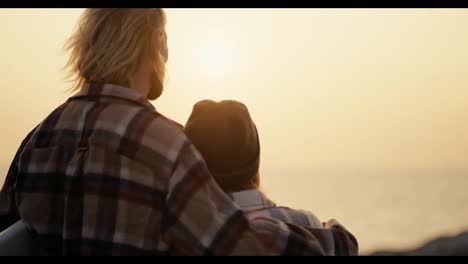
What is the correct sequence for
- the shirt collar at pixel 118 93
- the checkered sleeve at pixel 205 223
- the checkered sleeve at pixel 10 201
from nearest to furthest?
1. the checkered sleeve at pixel 205 223
2. the shirt collar at pixel 118 93
3. the checkered sleeve at pixel 10 201

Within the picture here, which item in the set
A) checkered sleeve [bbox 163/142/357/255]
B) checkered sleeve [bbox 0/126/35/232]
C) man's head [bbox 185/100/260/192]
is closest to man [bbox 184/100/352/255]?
man's head [bbox 185/100/260/192]

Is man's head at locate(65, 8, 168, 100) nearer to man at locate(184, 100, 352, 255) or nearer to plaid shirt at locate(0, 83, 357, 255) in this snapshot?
plaid shirt at locate(0, 83, 357, 255)

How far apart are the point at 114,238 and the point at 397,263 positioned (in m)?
0.76

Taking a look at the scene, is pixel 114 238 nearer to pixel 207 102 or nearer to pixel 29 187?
pixel 29 187

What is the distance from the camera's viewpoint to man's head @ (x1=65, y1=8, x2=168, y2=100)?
104 inches

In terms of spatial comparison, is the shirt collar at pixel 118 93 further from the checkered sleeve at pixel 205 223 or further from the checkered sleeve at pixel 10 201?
the checkered sleeve at pixel 10 201

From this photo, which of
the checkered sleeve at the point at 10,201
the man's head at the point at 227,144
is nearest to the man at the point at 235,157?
the man's head at the point at 227,144

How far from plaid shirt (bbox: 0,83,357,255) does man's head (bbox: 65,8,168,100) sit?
5 centimetres

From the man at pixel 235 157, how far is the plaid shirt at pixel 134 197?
0.29ft

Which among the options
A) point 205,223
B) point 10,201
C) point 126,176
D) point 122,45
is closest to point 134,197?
point 126,176

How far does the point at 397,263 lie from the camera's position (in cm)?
241

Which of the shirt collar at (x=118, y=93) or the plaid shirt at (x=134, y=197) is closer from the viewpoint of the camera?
the plaid shirt at (x=134, y=197)

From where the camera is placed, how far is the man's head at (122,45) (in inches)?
104
